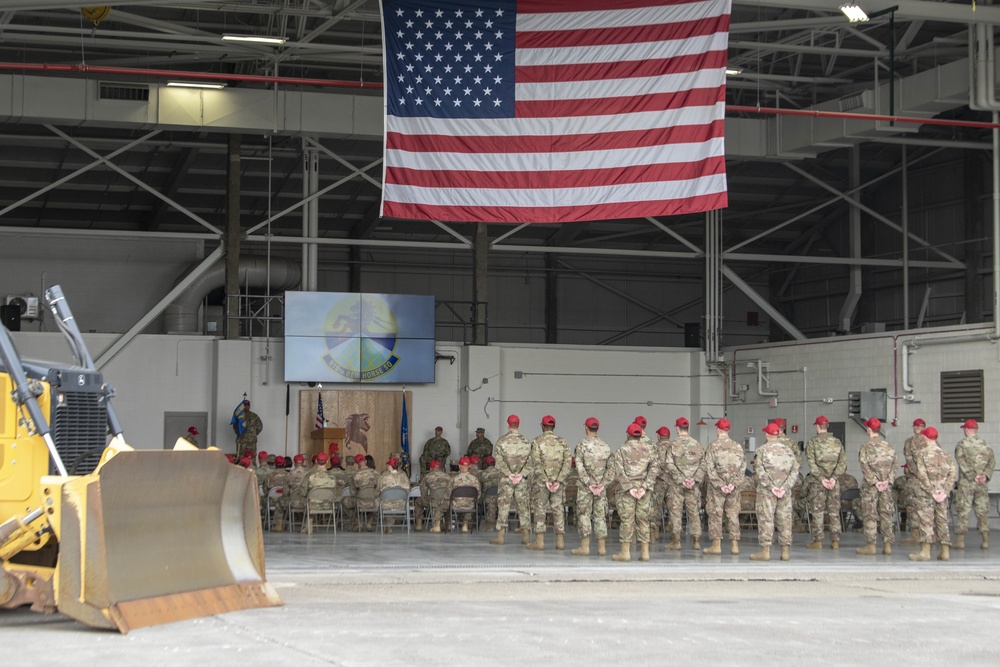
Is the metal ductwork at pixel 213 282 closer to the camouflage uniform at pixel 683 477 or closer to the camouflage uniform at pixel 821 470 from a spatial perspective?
the camouflage uniform at pixel 683 477

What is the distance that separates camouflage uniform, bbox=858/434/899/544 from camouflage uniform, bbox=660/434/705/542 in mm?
1947


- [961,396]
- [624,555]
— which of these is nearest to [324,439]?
[624,555]

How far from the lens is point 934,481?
48.5 feet

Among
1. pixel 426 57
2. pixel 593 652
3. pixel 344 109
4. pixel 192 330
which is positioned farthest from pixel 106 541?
pixel 192 330

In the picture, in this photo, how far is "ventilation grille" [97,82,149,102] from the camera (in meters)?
21.6

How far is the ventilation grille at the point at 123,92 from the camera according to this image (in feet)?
70.8

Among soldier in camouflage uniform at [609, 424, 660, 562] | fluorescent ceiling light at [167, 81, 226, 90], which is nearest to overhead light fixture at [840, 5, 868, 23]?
soldier in camouflage uniform at [609, 424, 660, 562]

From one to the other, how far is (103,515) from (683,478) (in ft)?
29.4

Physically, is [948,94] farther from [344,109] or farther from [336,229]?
[336,229]

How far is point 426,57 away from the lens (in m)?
15.4

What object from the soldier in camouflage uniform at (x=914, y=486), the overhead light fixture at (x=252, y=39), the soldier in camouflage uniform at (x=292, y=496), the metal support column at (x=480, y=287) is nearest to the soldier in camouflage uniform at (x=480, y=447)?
the metal support column at (x=480, y=287)

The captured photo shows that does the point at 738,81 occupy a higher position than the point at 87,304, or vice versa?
the point at 738,81

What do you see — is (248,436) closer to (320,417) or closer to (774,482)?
(320,417)

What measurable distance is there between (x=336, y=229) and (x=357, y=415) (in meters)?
10.6
